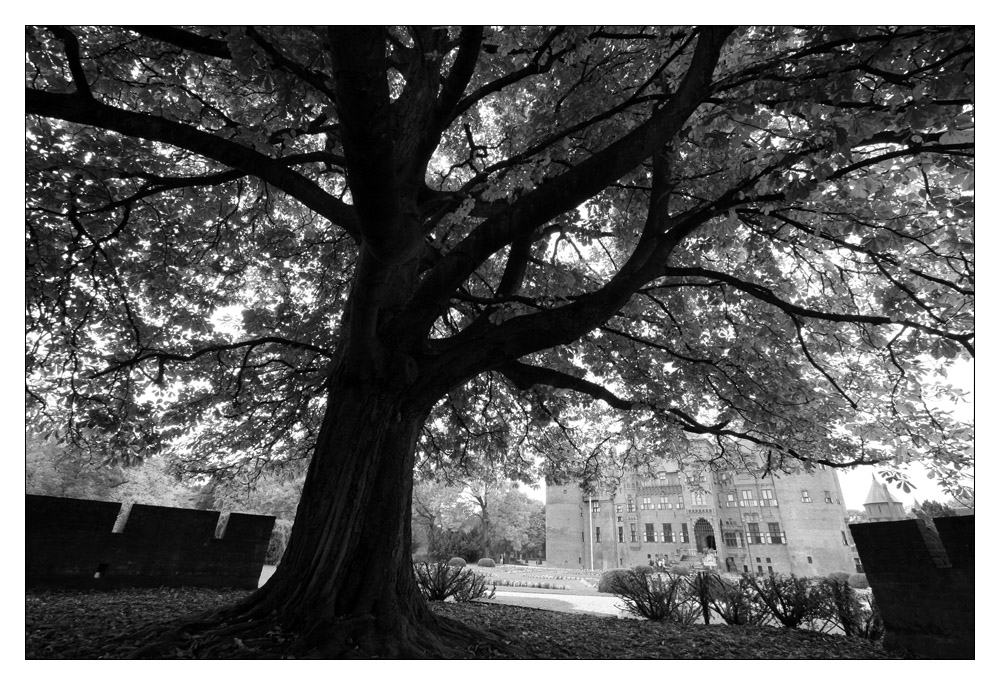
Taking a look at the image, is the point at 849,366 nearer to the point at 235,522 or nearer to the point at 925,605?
the point at 925,605

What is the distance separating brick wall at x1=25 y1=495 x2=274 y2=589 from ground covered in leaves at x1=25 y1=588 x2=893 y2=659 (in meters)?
0.40

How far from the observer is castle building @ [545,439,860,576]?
4288cm

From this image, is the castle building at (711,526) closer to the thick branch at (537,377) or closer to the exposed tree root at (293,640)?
the thick branch at (537,377)

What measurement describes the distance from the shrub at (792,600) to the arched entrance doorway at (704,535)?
45.6m

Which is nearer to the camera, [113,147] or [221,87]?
[113,147]

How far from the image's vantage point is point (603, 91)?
591 centimetres

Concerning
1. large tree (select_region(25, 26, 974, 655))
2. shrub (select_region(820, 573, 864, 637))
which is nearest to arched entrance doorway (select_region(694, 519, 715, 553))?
large tree (select_region(25, 26, 974, 655))

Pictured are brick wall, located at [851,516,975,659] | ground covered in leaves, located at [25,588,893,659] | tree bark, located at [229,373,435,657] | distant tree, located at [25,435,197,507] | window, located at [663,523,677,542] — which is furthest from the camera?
window, located at [663,523,677,542]

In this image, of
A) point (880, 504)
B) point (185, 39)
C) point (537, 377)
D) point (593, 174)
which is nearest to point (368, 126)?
point (593, 174)

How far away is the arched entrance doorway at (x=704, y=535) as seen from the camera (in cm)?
4729

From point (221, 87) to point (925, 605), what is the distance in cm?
1040

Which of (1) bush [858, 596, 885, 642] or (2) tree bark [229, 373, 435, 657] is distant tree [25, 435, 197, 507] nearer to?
(2) tree bark [229, 373, 435, 657]

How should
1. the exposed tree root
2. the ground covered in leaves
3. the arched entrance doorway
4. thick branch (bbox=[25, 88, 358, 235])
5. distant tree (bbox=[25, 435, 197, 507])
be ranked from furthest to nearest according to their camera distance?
the arched entrance doorway → distant tree (bbox=[25, 435, 197, 507]) → thick branch (bbox=[25, 88, 358, 235]) → the ground covered in leaves → the exposed tree root

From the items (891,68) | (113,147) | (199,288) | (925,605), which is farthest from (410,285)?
(925,605)
